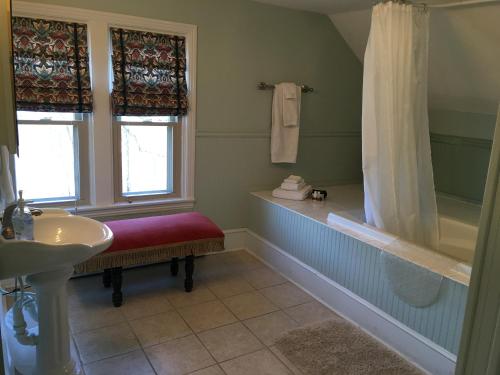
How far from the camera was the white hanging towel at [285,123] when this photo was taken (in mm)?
3617

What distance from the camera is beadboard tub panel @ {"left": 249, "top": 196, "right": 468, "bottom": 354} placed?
6.91ft

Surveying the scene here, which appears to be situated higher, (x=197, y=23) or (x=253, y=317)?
(x=197, y=23)

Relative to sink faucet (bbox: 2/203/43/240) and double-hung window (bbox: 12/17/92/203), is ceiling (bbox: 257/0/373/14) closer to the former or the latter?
double-hung window (bbox: 12/17/92/203)

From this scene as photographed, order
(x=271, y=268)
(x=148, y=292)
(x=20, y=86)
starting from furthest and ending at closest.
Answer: (x=271, y=268) < (x=148, y=292) < (x=20, y=86)

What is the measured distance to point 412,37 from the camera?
8.18ft

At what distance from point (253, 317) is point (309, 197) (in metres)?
1.27

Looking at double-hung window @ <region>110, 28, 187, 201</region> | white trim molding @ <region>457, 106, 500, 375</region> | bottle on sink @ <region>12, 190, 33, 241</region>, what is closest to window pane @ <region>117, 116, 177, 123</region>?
double-hung window @ <region>110, 28, 187, 201</region>

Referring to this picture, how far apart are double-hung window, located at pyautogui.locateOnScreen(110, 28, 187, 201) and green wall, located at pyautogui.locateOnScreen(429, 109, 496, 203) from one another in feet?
7.53

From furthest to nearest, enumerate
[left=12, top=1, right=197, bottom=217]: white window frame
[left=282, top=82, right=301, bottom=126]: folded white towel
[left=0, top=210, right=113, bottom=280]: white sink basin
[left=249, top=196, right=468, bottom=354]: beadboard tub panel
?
1. [left=282, top=82, right=301, bottom=126]: folded white towel
2. [left=12, top=1, right=197, bottom=217]: white window frame
3. [left=249, top=196, right=468, bottom=354]: beadboard tub panel
4. [left=0, top=210, right=113, bottom=280]: white sink basin

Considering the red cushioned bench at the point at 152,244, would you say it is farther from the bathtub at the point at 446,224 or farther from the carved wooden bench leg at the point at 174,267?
the bathtub at the point at 446,224

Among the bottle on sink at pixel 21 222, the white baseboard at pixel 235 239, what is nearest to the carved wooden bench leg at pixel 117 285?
the bottle on sink at pixel 21 222

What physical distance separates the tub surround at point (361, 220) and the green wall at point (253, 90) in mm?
289

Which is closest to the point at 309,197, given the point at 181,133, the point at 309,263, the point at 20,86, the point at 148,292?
the point at 309,263

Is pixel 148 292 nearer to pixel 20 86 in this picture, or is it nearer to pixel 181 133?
pixel 181 133
